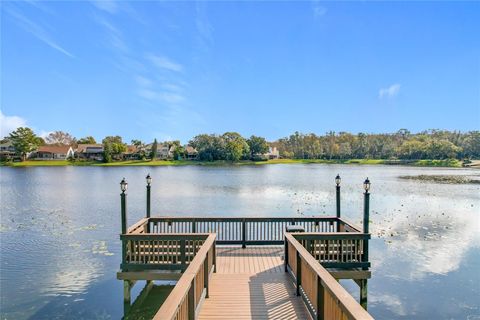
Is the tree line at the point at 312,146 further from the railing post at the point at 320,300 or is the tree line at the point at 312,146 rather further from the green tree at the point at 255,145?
the railing post at the point at 320,300

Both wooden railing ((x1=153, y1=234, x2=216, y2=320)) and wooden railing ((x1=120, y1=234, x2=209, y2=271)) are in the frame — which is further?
wooden railing ((x1=120, y1=234, x2=209, y2=271))

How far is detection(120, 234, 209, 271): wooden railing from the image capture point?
8.39 meters

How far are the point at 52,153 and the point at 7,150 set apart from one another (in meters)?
15.3

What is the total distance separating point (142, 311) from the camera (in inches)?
374

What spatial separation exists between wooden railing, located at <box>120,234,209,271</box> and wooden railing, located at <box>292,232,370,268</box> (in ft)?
9.20

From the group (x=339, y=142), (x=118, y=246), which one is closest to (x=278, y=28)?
(x=118, y=246)

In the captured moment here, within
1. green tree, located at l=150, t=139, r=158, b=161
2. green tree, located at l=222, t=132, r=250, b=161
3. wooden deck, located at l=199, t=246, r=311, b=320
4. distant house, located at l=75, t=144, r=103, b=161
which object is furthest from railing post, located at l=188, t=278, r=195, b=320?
distant house, located at l=75, t=144, r=103, b=161

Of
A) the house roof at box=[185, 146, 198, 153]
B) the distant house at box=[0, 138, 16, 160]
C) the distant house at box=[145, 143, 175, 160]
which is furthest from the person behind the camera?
the house roof at box=[185, 146, 198, 153]

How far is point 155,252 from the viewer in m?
8.64

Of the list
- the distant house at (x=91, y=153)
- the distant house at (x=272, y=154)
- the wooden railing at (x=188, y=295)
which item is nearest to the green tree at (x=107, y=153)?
the distant house at (x=91, y=153)

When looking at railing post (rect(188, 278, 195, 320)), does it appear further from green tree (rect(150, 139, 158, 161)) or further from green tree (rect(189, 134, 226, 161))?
green tree (rect(150, 139, 158, 161))

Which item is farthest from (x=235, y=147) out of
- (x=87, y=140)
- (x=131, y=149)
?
(x=87, y=140)

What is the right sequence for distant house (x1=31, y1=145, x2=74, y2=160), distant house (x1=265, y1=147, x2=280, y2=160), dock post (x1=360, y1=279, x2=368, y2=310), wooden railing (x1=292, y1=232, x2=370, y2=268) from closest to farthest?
wooden railing (x1=292, y1=232, x2=370, y2=268) → dock post (x1=360, y1=279, x2=368, y2=310) → distant house (x1=31, y1=145, x2=74, y2=160) → distant house (x1=265, y1=147, x2=280, y2=160)

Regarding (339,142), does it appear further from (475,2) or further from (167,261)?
(167,261)
